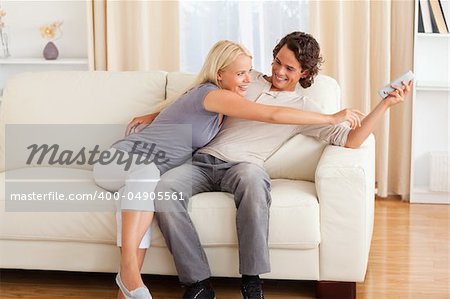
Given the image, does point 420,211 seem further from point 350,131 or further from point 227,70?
point 227,70

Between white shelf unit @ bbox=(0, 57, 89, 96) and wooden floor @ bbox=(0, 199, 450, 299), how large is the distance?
174 cm

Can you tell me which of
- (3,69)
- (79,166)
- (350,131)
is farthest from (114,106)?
(3,69)

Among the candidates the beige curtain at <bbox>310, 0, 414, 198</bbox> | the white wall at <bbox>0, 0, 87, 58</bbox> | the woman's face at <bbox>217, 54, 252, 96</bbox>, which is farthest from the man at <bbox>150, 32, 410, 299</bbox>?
the white wall at <bbox>0, 0, 87, 58</bbox>

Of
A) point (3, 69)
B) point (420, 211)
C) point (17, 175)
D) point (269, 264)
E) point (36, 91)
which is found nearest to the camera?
point (269, 264)

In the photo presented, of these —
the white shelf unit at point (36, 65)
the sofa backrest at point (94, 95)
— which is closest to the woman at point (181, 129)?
the sofa backrest at point (94, 95)

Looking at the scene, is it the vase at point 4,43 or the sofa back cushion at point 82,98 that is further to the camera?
the vase at point 4,43

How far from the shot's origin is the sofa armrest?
9.67 ft

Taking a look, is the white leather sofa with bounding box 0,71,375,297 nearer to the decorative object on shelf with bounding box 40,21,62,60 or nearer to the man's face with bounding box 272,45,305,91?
the man's face with bounding box 272,45,305,91

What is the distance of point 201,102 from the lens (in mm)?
3129

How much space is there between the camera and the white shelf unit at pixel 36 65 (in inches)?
191

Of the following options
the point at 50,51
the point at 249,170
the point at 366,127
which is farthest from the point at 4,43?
the point at 366,127

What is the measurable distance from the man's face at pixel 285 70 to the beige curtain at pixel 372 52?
1.32m

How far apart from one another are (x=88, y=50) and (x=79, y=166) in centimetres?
134

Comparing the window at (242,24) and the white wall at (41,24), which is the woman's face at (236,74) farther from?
the white wall at (41,24)
